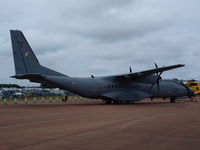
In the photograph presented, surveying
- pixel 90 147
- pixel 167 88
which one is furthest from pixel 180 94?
pixel 90 147

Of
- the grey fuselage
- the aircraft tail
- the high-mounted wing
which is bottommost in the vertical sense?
the grey fuselage

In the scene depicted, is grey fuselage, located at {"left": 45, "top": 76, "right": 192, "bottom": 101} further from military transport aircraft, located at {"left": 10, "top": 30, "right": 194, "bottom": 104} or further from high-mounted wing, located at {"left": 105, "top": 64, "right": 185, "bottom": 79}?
high-mounted wing, located at {"left": 105, "top": 64, "right": 185, "bottom": 79}

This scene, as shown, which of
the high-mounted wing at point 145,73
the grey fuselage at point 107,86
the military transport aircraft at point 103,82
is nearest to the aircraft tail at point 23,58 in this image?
the military transport aircraft at point 103,82

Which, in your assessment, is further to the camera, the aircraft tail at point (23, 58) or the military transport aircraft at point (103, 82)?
the military transport aircraft at point (103, 82)

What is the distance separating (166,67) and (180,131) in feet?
52.6

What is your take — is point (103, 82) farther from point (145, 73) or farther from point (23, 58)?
point (23, 58)

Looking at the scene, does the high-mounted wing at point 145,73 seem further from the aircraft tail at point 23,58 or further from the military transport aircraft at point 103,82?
the aircraft tail at point 23,58

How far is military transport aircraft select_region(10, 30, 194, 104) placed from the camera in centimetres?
2177

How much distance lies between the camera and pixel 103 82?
27.2 meters

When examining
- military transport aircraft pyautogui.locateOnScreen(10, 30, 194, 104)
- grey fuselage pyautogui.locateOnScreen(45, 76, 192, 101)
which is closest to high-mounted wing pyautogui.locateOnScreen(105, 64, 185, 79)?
military transport aircraft pyautogui.locateOnScreen(10, 30, 194, 104)

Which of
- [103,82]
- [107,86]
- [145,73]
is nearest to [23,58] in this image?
[103,82]

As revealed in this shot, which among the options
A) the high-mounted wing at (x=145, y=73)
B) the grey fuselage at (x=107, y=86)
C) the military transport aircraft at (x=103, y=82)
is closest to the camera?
the military transport aircraft at (x=103, y=82)

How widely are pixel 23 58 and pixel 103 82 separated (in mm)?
9495

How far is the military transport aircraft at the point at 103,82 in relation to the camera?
2177 centimetres
